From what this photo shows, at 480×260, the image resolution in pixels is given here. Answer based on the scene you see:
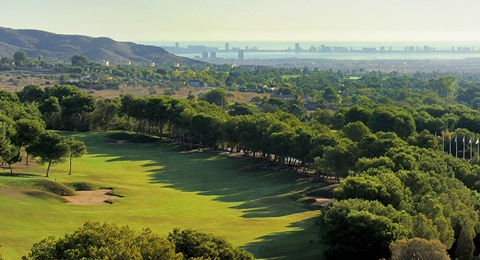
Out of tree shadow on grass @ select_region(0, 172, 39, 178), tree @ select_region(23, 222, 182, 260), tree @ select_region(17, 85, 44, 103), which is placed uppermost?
tree @ select_region(23, 222, 182, 260)

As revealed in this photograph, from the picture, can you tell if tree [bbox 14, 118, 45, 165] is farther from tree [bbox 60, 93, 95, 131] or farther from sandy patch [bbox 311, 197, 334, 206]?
tree [bbox 60, 93, 95, 131]

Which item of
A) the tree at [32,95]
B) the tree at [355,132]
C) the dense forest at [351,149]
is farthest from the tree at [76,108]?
the tree at [355,132]

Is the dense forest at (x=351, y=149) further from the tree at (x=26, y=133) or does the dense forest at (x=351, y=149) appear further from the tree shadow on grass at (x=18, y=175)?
the tree shadow on grass at (x=18, y=175)

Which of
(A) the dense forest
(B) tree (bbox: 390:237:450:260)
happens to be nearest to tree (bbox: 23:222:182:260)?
(B) tree (bbox: 390:237:450:260)

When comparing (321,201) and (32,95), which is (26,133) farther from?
(32,95)

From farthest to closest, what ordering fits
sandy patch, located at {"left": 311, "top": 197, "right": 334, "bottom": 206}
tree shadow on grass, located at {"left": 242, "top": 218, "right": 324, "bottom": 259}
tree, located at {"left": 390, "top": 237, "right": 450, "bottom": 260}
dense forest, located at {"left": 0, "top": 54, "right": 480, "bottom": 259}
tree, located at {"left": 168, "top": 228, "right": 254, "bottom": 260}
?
sandy patch, located at {"left": 311, "top": 197, "right": 334, "bottom": 206} → tree shadow on grass, located at {"left": 242, "top": 218, "right": 324, "bottom": 259} → dense forest, located at {"left": 0, "top": 54, "right": 480, "bottom": 259} → tree, located at {"left": 390, "top": 237, "right": 450, "bottom": 260} → tree, located at {"left": 168, "top": 228, "right": 254, "bottom": 260}

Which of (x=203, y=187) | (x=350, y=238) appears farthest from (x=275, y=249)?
(x=203, y=187)
